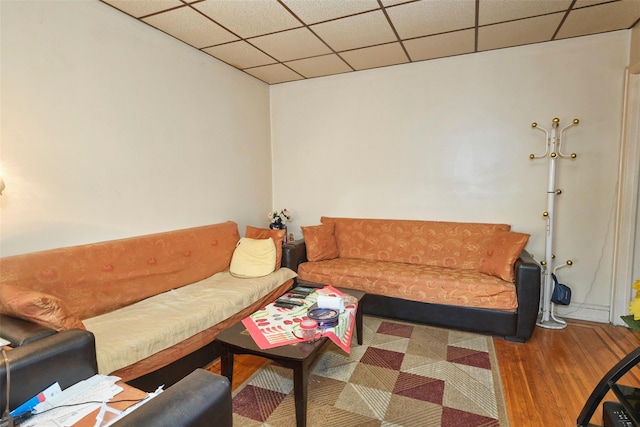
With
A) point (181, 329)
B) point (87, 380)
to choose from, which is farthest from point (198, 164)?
point (87, 380)

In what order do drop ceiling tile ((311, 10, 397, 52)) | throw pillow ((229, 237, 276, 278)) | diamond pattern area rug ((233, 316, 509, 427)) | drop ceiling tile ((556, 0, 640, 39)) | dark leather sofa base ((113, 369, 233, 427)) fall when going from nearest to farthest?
1. dark leather sofa base ((113, 369, 233, 427))
2. diamond pattern area rug ((233, 316, 509, 427))
3. drop ceiling tile ((556, 0, 640, 39))
4. drop ceiling tile ((311, 10, 397, 52))
5. throw pillow ((229, 237, 276, 278))

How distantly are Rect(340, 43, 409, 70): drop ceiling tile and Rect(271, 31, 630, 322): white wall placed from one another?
145 millimetres

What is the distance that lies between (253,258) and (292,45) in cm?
200

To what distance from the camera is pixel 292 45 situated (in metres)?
3.01

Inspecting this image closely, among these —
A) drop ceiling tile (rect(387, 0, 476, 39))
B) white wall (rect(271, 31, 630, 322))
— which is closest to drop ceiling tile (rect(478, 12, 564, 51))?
white wall (rect(271, 31, 630, 322))

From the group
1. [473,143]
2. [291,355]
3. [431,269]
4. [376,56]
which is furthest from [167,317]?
[473,143]

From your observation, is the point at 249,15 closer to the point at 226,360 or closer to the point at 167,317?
the point at 167,317

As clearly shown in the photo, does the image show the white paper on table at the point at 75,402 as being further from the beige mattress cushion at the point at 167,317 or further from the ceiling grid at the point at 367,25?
the ceiling grid at the point at 367,25

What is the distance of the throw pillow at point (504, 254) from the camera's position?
107 inches

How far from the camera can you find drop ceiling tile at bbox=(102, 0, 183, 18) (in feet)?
7.48

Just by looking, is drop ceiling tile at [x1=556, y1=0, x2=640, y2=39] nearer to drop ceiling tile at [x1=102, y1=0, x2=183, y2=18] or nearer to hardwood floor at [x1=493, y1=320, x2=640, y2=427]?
hardwood floor at [x1=493, y1=320, x2=640, y2=427]

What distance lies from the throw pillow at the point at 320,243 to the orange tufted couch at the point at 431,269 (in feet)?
0.03

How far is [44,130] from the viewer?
2.02 metres


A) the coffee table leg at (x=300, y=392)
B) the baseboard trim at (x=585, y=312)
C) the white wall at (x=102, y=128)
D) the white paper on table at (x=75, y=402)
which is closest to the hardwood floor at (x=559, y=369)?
the baseboard trim at (x=585, y=312)
